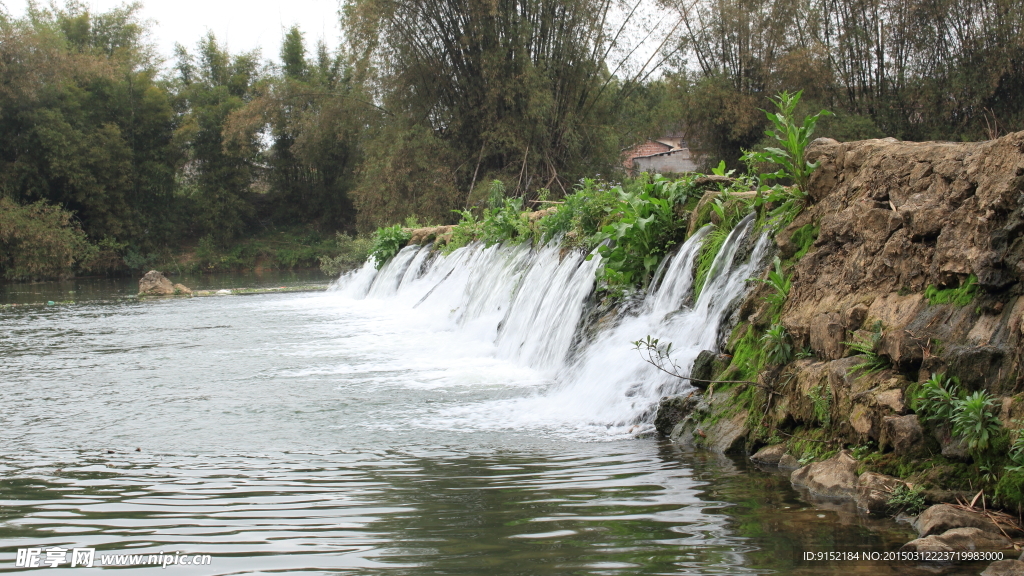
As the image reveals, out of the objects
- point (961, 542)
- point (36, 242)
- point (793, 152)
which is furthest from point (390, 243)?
point (36, 242)

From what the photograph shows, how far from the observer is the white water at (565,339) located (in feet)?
18.1

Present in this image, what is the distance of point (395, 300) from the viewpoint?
1616 centimetres

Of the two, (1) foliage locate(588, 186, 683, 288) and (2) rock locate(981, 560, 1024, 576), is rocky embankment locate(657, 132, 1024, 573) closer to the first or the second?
(2) rock locate(981, 560, 1024, 576)

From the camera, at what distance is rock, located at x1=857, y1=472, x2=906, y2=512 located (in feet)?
10.7

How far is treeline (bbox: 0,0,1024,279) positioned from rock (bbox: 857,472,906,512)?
53.3ft

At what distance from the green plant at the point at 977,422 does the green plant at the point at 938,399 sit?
0.06 meters

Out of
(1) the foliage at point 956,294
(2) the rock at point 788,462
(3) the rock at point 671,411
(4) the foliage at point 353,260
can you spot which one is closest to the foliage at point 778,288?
(3) the rock at point 671,411

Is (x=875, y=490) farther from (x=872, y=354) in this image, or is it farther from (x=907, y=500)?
(x=872, y=354)

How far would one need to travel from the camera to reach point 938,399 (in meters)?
3.36

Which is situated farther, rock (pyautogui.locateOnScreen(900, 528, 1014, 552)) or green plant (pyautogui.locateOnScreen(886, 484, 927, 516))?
green plant (pyautogui.locateOnScreen(886, 484, 927, 516))

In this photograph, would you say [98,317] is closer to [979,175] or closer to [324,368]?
[324,368]

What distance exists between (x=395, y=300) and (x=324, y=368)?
8115 millimetres

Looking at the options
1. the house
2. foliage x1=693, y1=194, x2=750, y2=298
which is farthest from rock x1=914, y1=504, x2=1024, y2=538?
the house

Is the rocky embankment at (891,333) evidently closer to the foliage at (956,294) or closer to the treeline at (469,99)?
the foliage at (956,294)
